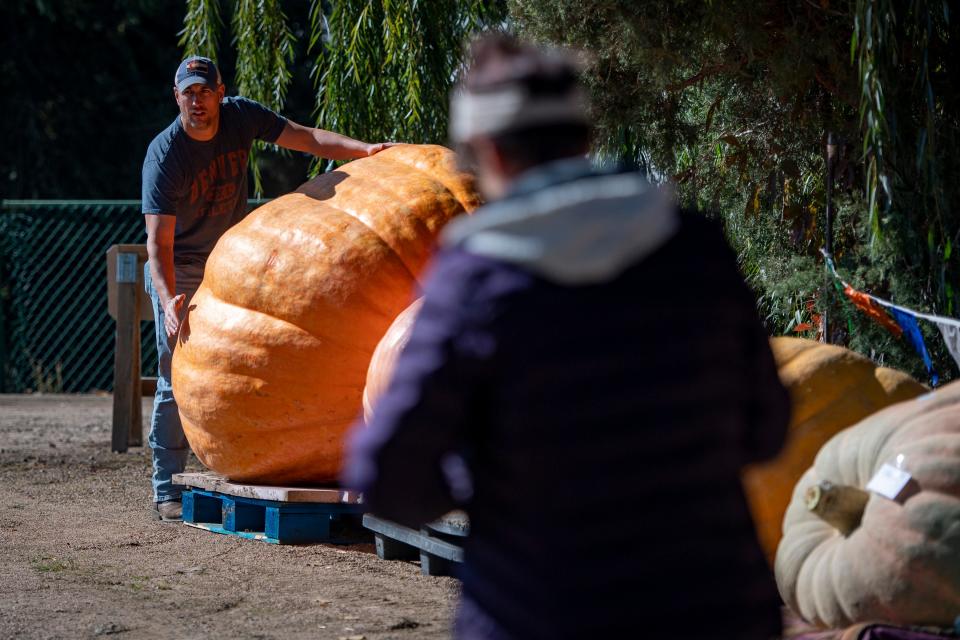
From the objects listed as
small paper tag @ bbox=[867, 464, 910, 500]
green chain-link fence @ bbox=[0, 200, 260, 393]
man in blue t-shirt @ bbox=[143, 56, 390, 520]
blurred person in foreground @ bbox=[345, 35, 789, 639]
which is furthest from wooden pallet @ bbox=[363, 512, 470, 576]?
green chain-link fence @ bbox=[0, 200, 260, 393]

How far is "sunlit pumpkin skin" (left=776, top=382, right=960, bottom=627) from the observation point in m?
3.17

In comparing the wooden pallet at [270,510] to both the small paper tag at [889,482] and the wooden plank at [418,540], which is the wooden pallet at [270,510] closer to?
the wooden plank at [418,540]

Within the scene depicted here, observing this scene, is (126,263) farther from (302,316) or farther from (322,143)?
(302,316)

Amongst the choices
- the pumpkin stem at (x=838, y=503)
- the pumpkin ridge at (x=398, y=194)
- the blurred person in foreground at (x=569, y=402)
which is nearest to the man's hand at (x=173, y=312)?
the pumpkin ridge at (x=398, y=194)

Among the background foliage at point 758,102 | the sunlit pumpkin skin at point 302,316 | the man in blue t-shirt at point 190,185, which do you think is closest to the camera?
the background foliage at point 758,102

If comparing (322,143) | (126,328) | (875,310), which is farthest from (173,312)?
(126,328)

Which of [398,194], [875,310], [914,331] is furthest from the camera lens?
[398,194]

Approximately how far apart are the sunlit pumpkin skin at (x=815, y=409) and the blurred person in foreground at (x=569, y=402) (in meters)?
2.15

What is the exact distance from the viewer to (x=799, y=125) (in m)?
5.45

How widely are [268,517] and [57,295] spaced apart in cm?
908

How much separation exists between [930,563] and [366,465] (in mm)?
1929

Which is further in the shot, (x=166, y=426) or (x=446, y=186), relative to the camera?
(x=166, y=426)

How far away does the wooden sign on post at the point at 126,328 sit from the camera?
8375 millimetres

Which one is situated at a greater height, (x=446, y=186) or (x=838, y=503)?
(x=446, y=186)
